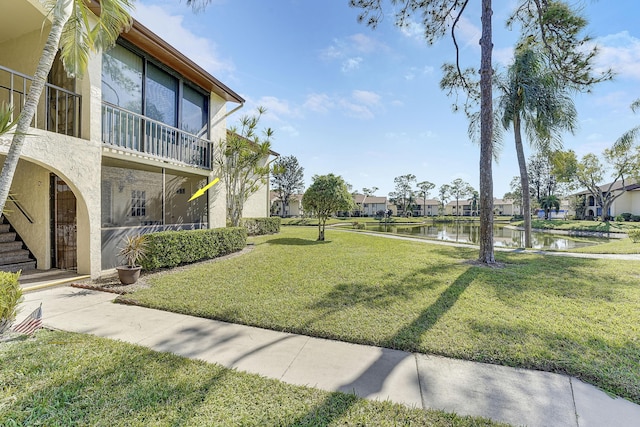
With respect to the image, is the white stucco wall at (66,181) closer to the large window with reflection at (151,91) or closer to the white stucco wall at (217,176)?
the large window with reflection at (151,91)

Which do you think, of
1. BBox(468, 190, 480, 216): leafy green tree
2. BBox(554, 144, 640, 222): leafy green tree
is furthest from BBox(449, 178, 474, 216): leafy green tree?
BBox(554, 144, 640, 222): leafy green tree

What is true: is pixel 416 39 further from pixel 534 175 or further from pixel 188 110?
pixel 534 175

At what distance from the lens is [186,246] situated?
25.2 ft

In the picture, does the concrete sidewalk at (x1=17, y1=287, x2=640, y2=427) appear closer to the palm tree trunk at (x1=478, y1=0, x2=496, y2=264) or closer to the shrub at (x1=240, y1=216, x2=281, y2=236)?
the palm tree trunk at (x1=478, y1=0, x2=496, y2=264)

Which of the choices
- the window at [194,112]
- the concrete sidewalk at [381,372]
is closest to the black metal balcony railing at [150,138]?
the window at [194,112]

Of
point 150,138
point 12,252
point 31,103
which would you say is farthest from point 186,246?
point 31,103

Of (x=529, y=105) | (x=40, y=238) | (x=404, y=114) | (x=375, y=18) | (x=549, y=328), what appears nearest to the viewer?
(x=549, y=328)

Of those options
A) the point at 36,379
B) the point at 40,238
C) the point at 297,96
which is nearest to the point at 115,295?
the point at 36,379

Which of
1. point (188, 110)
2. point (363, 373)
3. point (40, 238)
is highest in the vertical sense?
point (188, 110)

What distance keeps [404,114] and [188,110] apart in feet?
39.6

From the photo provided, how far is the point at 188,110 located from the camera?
9930 millimetres

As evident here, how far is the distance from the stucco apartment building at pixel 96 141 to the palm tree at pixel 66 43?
96 centimetres

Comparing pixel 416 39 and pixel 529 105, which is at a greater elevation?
pixel 416 39

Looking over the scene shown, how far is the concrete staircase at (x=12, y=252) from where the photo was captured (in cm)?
654
